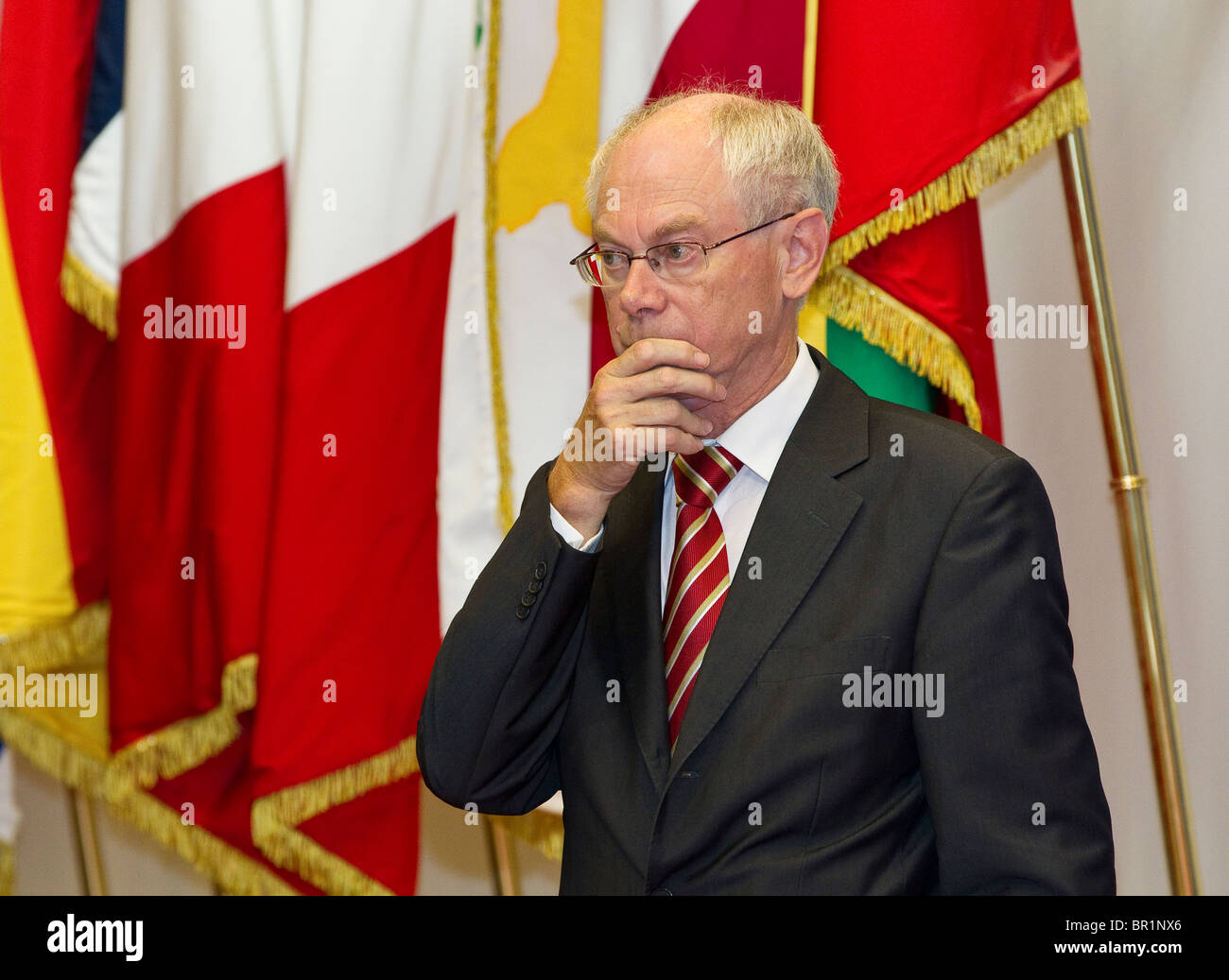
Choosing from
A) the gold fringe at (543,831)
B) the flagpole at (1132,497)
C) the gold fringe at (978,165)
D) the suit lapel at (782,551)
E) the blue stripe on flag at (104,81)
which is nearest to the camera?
the suit lapel at (782,551)

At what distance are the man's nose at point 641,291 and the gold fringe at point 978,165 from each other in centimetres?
79

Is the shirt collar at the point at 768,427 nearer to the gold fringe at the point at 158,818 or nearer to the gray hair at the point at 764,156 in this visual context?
the gray hair at the point at 764,156

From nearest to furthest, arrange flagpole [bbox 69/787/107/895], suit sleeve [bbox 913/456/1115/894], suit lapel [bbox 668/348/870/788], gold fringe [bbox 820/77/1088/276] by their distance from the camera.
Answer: suit sleeve [bbox 913/456/1115/894]
suit lapel [bbox 668/348/870/788]
gold fringe [bbox 820/77/1088/276]
flagpole [bbox 69/787/107/895]

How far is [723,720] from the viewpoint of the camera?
1.39 meters

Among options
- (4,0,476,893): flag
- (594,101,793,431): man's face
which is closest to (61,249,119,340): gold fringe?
(4,0,476,893): flag

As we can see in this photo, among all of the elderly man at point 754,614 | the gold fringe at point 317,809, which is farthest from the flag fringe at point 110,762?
the elderly man at point 754,614

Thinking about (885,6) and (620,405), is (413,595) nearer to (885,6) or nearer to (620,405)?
(620,405)

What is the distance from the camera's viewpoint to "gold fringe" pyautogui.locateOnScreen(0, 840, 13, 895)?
2.56 m

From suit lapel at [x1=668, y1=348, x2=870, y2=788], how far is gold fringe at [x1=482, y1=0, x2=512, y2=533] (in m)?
0.95

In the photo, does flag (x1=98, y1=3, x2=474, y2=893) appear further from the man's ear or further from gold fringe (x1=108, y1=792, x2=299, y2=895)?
the man's ear

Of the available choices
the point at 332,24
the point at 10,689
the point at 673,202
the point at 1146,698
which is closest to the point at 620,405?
the point at 673,202

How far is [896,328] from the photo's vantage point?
7.43 ft

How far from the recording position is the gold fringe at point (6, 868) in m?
2.56

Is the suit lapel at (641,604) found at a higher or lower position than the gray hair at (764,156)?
lower
